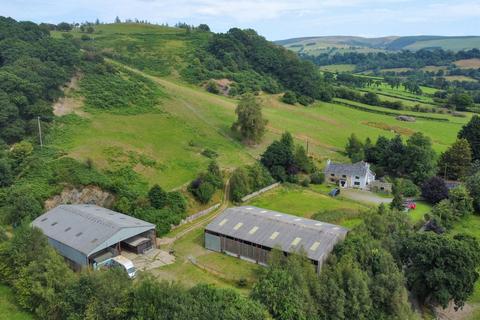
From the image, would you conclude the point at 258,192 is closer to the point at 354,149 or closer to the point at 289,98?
the point at 354,149

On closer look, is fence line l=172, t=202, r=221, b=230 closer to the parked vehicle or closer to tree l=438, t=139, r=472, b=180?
the parked vehicle

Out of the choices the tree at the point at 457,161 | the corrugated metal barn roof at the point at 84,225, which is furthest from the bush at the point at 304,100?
the corrugated metal barn roof at the point at 84,225

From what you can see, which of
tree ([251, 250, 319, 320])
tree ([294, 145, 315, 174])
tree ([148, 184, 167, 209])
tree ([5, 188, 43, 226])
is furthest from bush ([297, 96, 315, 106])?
tree ([251, 250, 319, 320])

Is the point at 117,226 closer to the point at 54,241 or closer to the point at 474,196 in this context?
the point at 54,241

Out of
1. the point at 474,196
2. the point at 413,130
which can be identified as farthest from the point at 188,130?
the point at 413,130

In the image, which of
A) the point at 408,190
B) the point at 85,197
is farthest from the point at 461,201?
the point at 85,197

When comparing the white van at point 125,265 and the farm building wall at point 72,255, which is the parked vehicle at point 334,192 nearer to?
the white van at point 125,265
